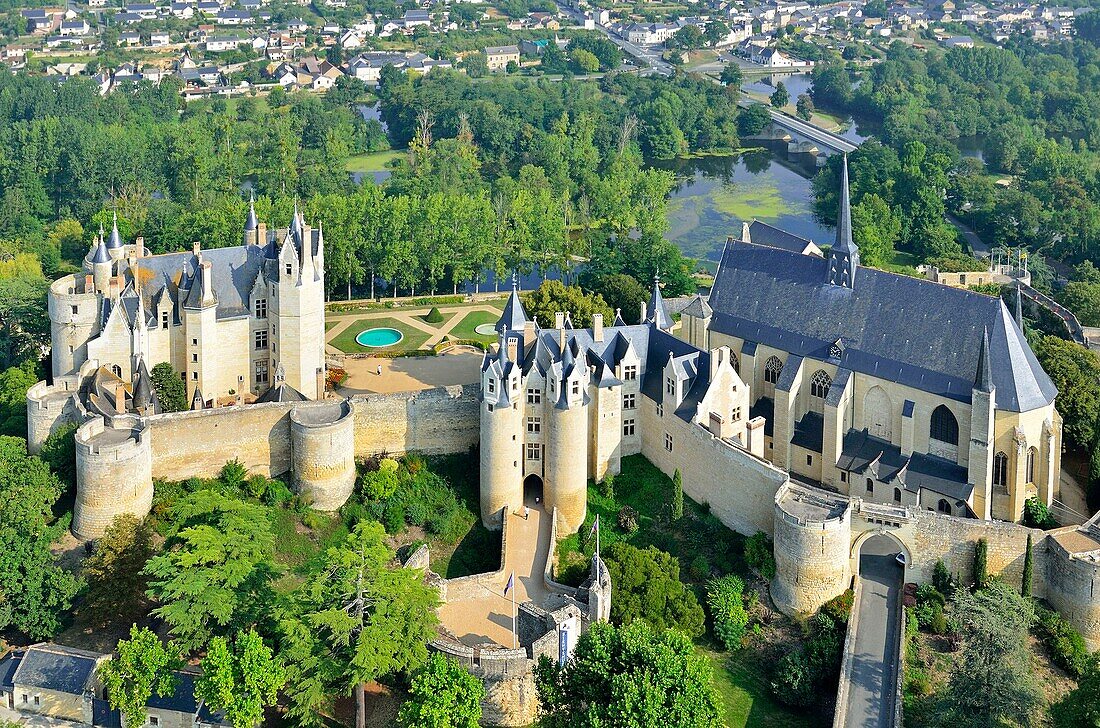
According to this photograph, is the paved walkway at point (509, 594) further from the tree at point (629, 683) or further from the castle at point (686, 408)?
the tree at point (629, 683)

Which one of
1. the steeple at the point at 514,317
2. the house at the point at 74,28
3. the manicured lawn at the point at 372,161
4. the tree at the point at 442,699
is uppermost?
the house at the point at 74,28

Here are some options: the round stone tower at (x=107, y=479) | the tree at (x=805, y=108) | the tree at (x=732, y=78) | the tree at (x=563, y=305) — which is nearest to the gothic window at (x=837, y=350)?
the tree at (x=563, y=305)

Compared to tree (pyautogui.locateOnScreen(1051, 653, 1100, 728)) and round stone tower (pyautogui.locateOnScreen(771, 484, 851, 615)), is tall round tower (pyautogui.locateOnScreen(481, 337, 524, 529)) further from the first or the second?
tree (pyautogui.locateOnScreen(1051, 653, 1100, 728))

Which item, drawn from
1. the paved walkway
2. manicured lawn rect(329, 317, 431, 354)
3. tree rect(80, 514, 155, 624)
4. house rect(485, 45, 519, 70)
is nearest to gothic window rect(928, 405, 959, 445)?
the paved walkway

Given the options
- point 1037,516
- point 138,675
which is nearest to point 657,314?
point 1037,516

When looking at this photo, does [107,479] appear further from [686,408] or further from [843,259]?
[843,259]

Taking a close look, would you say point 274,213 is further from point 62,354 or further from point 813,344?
point 813,344

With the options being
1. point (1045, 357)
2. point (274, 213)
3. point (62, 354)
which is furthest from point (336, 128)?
point (1045, 357)
